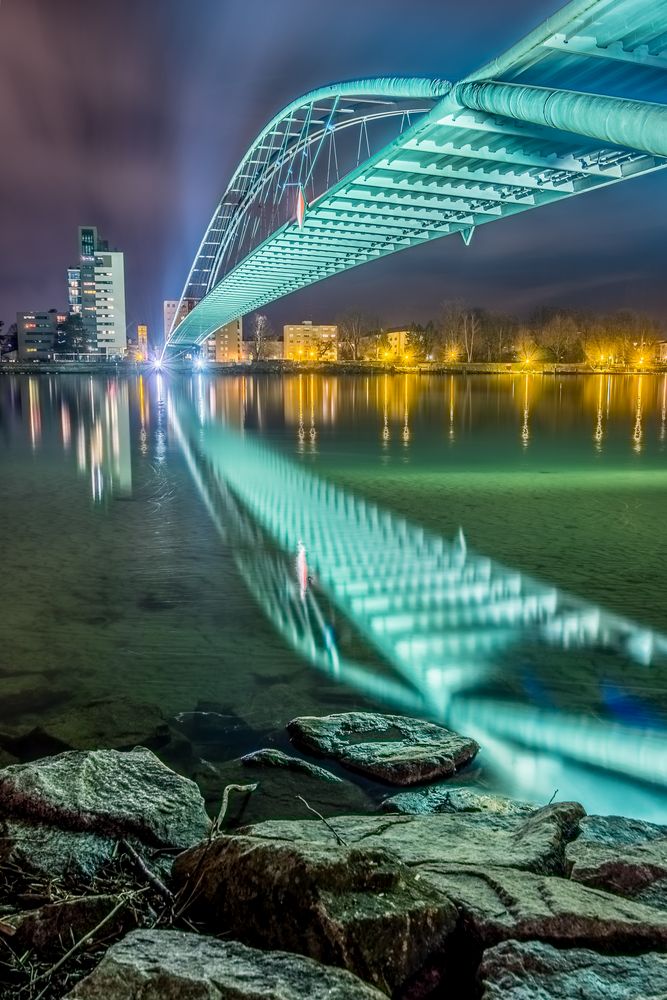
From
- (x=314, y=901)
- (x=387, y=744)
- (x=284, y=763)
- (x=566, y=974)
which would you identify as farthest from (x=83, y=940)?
(x=387, y=744)

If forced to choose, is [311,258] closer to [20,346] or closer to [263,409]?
[263,409]

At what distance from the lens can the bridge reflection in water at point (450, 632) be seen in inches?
182

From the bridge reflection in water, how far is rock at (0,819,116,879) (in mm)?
2299

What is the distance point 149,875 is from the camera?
9.18 feet

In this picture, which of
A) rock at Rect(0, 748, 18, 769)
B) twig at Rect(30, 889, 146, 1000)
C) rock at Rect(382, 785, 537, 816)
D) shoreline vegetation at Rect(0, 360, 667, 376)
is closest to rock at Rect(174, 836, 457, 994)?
twig at Rect(30, 889, 146, 1000)

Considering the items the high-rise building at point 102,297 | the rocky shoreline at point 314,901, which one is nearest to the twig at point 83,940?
the rocky shoreline at point 314,901

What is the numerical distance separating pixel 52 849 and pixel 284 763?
155cm

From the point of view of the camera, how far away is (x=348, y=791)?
4.27m

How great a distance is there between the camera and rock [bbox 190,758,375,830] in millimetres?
3980

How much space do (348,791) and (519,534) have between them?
7036 millimetres

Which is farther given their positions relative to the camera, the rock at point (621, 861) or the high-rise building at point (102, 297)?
the high-rise building at point (102, 297)

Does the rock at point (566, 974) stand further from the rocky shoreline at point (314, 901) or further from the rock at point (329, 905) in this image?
the rock at point (329, 905)

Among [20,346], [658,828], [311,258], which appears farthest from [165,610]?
[20,346]

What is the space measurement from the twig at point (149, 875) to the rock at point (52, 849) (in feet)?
0.50
